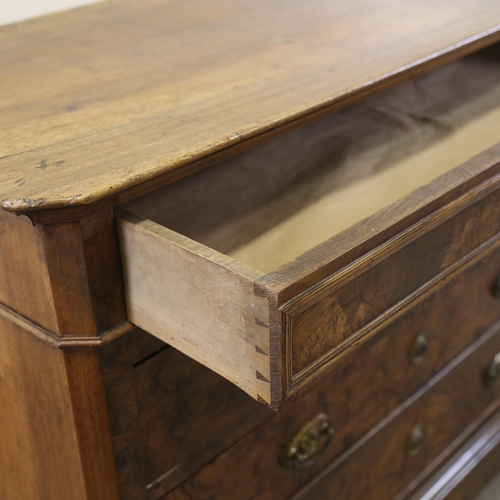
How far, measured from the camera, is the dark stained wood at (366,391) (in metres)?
0.77

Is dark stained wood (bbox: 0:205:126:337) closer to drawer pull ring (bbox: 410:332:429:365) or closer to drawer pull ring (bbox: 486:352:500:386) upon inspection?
drawer pull ring (bbox: 410:332:429:365)

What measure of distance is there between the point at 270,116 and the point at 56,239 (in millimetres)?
212

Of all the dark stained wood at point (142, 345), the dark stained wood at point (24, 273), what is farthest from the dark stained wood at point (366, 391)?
the dark stained wood at point (24, 273)

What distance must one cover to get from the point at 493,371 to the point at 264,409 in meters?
0.60

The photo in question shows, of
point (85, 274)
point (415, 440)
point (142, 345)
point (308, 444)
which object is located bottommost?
point (415, 440)

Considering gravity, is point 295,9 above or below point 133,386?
above

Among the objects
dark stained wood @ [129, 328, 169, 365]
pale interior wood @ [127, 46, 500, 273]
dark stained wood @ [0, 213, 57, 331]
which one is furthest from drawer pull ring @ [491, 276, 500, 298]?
dark stained wood @ [0, 213, 57, 331]

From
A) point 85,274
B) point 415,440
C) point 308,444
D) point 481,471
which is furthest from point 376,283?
point 481,471

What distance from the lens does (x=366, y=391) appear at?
0.91m

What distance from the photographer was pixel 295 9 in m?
0.93

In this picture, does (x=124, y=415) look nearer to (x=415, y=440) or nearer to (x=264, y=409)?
(x=264, y=409)

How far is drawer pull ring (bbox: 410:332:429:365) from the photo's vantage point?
949mm

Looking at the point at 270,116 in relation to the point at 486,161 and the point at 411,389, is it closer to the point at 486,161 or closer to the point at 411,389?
the point at 486,161

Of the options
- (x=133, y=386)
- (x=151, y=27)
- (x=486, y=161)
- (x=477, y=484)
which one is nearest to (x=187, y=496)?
(x=133, y=386)
